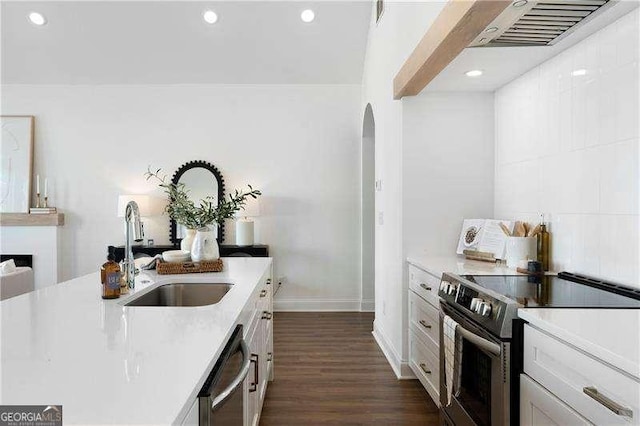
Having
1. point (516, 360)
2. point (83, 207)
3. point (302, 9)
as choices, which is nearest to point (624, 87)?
point (516, 360)

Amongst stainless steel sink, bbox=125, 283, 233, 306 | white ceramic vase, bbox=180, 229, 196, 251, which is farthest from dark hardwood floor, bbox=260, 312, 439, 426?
white ceramic vase, bbox=180, 229, 196, 251

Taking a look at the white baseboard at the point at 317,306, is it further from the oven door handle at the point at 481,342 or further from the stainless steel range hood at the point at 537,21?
the stainless steel range hood at the point at 537,21

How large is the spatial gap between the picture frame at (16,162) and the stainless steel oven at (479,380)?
205 inches

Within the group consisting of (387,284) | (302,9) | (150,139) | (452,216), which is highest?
(302,9)

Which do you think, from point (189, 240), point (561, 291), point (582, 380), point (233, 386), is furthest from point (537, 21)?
point (189, 240)

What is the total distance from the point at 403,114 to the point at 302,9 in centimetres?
202

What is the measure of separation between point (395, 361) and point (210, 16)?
3.77m

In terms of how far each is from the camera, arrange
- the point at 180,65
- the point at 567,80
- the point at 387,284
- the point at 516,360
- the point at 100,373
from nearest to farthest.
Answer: the point at 100,373 → the point at 516,360 → the point at 567,80 → the point at 387,284 → the point at 180,65

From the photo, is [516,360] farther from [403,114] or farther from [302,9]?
[302,9]

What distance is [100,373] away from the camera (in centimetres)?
89

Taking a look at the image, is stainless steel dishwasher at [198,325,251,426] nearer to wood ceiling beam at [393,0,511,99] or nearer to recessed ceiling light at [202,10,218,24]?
wood ceiling beam at [393,0,511,99]

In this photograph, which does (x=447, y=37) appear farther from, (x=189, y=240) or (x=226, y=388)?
(x=189, y=240)

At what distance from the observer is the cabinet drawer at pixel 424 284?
8.03ft

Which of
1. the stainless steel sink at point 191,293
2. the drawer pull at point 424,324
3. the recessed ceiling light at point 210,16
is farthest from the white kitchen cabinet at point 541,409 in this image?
the recessed ceiling light at point 210,16
